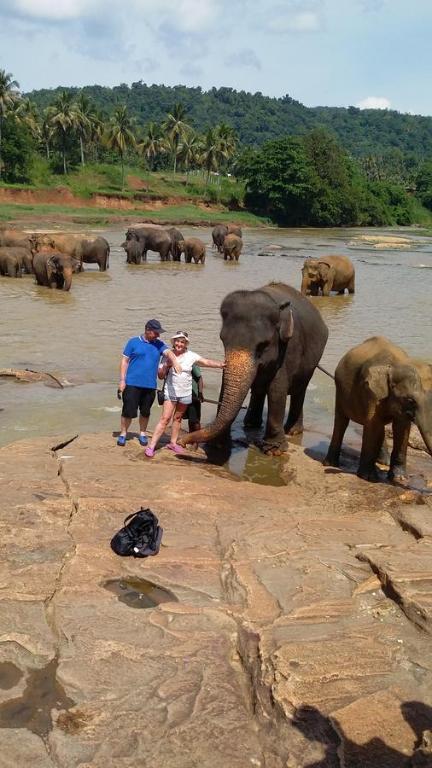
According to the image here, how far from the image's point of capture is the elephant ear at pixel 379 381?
24.0ft

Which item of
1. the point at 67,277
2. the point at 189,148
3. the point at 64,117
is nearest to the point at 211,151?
the point at 189,148

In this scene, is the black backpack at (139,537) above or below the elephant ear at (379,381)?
below

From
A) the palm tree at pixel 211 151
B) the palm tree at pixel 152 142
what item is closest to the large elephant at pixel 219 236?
the palm tree at pixel 211 151

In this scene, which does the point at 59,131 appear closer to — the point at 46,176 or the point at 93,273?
the point at 46,176

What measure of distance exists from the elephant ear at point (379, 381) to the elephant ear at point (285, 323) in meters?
1.29

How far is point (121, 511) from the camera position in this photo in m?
5.83

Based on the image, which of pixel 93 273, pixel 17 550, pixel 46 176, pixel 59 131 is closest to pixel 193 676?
pixel 17 550

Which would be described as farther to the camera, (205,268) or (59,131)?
(59,131)

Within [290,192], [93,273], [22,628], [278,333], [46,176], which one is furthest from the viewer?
[290,192]

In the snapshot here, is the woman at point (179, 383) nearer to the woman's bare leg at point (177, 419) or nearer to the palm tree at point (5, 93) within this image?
the woman's bare leg at point (177, 419)

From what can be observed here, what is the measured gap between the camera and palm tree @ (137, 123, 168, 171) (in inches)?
3231

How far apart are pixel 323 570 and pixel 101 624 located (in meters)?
1.50

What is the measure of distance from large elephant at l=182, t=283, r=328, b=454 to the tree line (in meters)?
60.5

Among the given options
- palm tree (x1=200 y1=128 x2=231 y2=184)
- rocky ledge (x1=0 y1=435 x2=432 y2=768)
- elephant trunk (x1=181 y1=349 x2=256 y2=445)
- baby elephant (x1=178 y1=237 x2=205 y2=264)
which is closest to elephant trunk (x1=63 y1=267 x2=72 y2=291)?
baby elephant (x1=178 y1=237 x2=205 y2=264)
